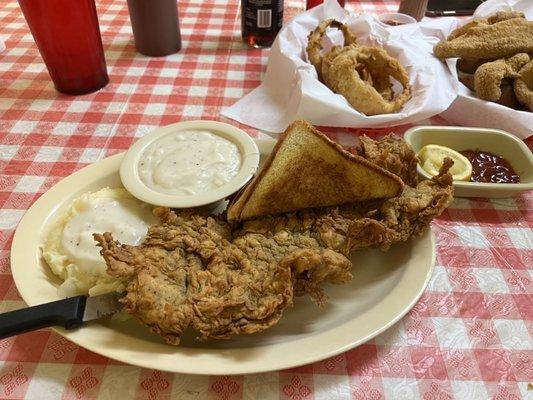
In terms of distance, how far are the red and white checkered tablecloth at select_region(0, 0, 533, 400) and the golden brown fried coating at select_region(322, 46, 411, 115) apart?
20 cm

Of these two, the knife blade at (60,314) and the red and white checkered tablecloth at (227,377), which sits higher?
the knife blade at (60,314)

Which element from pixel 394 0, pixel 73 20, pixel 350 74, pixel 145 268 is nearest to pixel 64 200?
pixel 145 268

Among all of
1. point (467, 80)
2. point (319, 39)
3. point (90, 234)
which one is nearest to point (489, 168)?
point (467, 80)

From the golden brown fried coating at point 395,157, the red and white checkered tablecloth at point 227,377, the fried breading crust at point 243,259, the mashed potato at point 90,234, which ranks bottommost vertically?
the red and white checkered tablecloth at point 227,377

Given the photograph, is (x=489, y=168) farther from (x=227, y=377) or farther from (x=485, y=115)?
(x=227, y=377)

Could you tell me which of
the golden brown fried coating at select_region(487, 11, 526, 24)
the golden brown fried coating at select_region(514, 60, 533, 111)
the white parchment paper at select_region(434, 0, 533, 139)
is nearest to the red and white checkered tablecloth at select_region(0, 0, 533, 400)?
the white parchment paper at select_region(434, 0, 533, 139)

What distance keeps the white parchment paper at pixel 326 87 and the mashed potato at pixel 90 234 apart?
2.89 feet

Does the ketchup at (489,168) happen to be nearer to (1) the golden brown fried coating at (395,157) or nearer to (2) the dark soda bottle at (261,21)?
(1) the golden brown fried coating at (395,157)

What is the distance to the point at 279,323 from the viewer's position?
1194 mm

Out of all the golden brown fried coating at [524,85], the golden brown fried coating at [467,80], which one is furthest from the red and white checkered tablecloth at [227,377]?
the golden brown fried coating at [467,80]

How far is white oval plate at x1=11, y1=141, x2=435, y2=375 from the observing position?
1001 mm

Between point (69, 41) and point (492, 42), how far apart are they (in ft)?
6.78

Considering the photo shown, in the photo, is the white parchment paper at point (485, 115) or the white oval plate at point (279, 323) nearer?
the white oval plate at point (279, 323)

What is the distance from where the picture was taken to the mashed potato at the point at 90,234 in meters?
1.18
